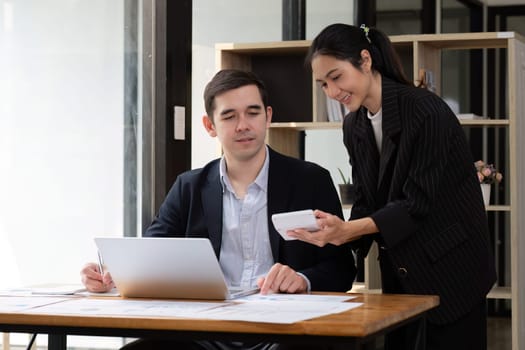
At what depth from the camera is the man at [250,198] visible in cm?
267

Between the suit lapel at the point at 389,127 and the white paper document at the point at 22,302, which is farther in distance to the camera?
the suit lapel at the point at 389,127

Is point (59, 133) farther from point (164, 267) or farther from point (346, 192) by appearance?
point (346, 192)

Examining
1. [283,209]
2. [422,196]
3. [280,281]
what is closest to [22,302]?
[280,281]

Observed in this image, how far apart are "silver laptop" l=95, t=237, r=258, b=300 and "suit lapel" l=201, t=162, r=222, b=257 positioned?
301mm

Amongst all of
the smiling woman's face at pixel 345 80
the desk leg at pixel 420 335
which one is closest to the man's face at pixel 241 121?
the smiling woman's face at pixel 345 80

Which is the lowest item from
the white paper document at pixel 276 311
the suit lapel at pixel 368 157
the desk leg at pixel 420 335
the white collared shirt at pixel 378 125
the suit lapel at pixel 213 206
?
the desk leg at pixel 420 335

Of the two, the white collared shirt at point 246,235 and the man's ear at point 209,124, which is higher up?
the man's ear at point 209,124

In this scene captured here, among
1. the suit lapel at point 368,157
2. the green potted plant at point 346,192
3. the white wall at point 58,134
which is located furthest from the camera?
the green potted plant at point 346,192

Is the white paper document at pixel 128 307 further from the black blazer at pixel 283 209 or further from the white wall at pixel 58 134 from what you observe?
the white wall at pixel 58 134

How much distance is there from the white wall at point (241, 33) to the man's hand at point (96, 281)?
6.06ft

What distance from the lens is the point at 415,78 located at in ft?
15.7

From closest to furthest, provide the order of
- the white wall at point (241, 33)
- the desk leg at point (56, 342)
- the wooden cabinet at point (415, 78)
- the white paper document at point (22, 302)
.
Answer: the white paper document at point (22, 302), the desk leg at point (56, 342), the white wall at point (241, 33), the wooden cabinet at point (415, 78)

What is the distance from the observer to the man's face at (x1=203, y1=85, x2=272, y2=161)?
2.69 m

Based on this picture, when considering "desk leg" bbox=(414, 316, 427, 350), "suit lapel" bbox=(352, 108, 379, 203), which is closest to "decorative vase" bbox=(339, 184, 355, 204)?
"suit lapel" bbox=(352, 108, 379, 203)
